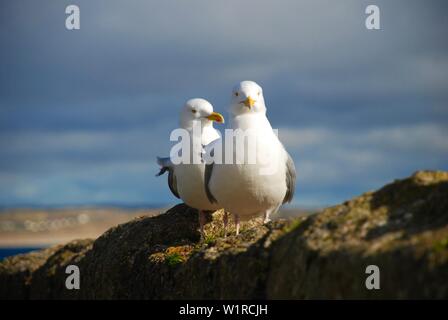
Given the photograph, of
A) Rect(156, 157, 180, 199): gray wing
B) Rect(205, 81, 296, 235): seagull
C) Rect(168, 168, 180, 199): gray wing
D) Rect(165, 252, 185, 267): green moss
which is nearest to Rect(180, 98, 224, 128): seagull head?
Rect(156, 157, 180, 199): gray wing

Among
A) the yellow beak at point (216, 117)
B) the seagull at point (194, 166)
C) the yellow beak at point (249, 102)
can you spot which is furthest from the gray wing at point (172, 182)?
the yellow beak at point (249, 102)

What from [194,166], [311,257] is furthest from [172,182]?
[311,257]

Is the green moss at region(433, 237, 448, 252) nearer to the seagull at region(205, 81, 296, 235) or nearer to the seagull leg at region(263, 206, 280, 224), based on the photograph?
the seagull at region(205, 81, 296, 235)

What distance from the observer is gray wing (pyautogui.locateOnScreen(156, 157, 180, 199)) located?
15.1 meters

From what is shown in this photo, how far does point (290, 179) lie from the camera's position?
43.1 feet

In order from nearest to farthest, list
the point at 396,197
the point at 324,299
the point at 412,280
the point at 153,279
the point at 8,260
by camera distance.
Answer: the point at 412,280 < the point at 324,299 < the point at 396,197 < the point at 153,279 < the point at 8,260

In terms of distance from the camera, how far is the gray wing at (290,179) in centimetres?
1301

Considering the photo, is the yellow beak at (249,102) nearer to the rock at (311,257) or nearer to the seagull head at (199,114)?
the seagull head at (199,114)

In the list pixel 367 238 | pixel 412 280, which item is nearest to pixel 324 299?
pixel 367 238

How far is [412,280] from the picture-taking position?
5781 millimetres

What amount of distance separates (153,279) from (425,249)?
19.6ft

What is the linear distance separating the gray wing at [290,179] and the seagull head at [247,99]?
1113mm

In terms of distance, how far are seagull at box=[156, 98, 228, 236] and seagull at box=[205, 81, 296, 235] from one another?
65cm
